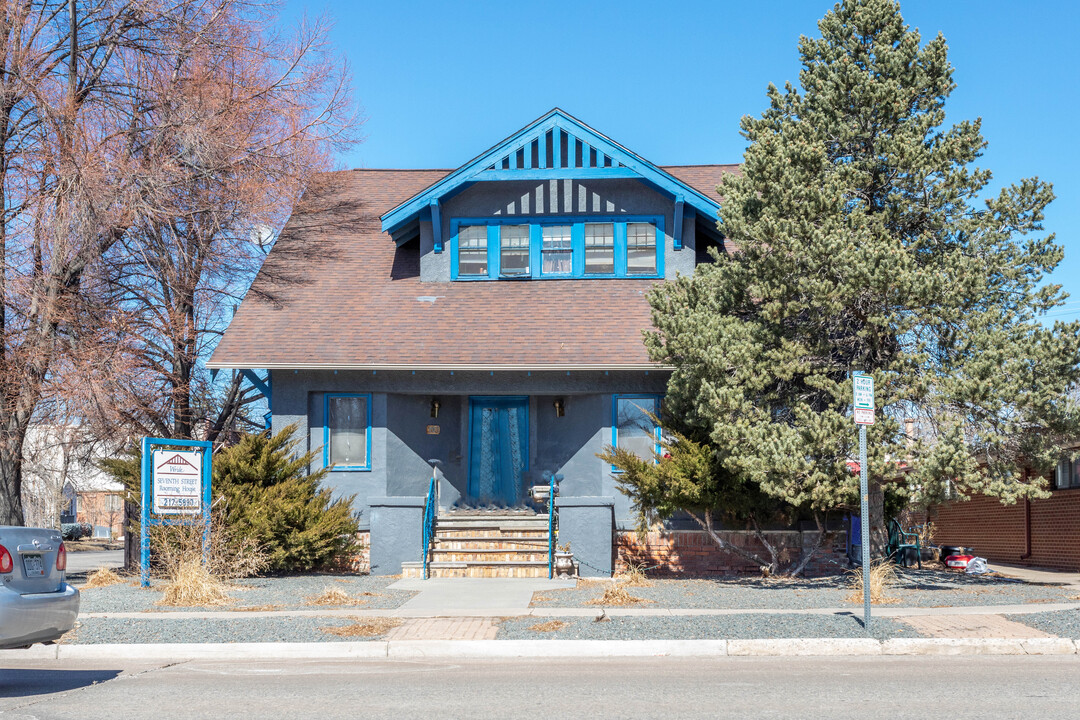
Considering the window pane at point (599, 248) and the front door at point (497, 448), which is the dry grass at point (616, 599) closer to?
the front door at point (497, 448)

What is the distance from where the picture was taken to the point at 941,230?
1436 cm

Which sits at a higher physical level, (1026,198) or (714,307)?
(1026,198)

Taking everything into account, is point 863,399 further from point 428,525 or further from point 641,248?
point 641,248

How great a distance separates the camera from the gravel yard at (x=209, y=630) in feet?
34.2

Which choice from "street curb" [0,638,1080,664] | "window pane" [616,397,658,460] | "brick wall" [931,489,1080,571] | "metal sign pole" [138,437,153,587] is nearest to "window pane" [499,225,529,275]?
"window pane" [616,397,658,460]

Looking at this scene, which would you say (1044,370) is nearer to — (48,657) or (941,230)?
(941,230)

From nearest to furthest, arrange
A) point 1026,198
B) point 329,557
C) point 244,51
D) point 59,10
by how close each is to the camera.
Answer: point 1026,198, point 329,557, point 59,10, point 244,51

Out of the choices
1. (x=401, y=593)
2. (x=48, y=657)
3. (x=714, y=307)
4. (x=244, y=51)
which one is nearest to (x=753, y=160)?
(x=714, y=307)

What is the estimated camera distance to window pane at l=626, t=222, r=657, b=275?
20.6 meters

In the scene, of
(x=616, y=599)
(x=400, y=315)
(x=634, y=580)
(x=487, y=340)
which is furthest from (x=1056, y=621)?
(x=400, y=315)

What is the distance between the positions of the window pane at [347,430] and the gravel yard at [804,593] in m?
5.20

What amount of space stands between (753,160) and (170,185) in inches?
429

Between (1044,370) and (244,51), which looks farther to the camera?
(244,51)

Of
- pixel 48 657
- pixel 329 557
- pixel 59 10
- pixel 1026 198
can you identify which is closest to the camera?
pixel 48 657
